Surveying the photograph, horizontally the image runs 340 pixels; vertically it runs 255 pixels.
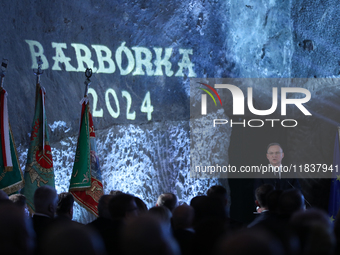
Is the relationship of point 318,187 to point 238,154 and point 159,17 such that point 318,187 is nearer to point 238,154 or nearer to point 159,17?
point 238,154

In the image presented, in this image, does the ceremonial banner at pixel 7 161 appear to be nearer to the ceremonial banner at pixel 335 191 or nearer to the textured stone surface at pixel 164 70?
the textured stone surface at pixel 164 70

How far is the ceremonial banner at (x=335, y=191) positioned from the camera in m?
5.09

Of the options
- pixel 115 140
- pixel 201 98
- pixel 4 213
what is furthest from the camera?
pixel 201 98

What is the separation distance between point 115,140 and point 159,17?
4.88ft

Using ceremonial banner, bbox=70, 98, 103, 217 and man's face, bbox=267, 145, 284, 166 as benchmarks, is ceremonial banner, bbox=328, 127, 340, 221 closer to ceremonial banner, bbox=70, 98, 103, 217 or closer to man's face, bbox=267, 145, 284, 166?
man's face, bbox=267, 145, 284, 166

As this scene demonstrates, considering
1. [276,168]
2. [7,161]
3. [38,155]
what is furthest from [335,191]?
[7,161]

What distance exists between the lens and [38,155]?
3.82 m

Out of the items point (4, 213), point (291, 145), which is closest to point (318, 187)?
point (291, 145)

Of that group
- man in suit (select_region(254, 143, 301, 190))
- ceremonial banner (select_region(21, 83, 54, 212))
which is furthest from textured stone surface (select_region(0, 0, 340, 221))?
man in suit (select_region(254, 143, 301, 190))

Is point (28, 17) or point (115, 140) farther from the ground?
point (28, 17)

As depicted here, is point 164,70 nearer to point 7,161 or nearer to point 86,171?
point 86,171

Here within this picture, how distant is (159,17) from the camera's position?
486 centimetres

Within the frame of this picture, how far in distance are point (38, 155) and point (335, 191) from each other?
346 centimetres

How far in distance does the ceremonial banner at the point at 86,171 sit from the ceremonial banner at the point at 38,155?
0.23 meters
